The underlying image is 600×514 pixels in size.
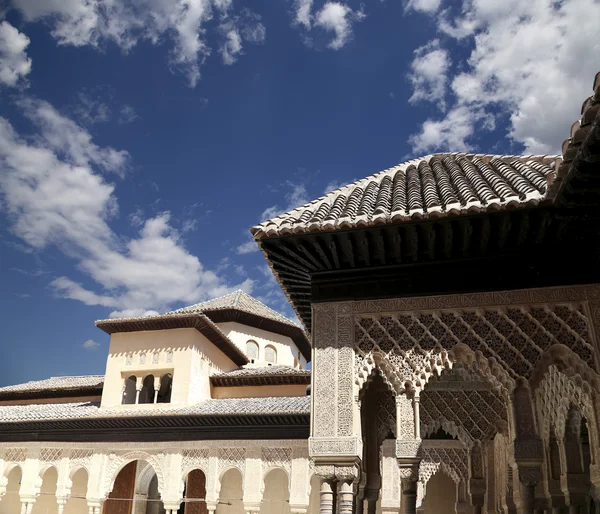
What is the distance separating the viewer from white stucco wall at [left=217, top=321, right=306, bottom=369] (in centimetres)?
2112

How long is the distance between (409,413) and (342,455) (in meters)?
0.83

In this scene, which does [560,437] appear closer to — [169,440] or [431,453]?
[431,453]

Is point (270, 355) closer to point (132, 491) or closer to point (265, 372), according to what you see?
point (265, 372)

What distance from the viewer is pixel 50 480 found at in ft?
61.0

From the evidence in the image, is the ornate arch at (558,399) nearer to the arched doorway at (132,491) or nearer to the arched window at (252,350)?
the arched doorway at (132,491)

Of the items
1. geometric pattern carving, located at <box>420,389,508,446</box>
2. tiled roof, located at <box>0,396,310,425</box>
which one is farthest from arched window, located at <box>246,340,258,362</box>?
geometric pattern carving, located at <box>420,389,508,446</box>

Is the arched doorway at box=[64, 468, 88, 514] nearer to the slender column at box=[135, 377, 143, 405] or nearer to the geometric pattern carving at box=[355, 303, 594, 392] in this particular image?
the slender column at box=[135, 377, 143, 405]

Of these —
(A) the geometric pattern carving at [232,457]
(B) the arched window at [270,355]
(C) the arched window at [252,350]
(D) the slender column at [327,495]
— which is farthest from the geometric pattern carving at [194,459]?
(D) the slender column at [327,495]

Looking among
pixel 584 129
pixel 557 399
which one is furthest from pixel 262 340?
pixel 584 129

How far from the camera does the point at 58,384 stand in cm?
2097

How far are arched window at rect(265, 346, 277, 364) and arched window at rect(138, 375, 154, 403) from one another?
16.4ft

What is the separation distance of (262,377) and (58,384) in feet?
26.5

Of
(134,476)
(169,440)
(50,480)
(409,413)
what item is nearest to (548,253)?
(409,413)

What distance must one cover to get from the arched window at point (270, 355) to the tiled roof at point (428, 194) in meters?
14.7
